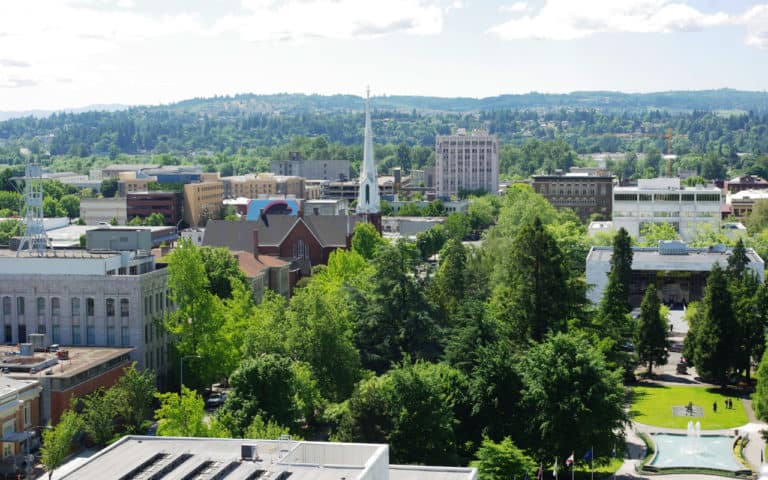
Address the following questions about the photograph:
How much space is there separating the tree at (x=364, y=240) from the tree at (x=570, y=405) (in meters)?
66.1

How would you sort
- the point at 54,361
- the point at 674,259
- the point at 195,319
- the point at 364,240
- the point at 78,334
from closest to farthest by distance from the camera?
the point at 54,361 < the point at 195,319 < the point at 78,334 < the point at 674,259 < the point at 364,240

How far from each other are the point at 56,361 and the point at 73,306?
863cm

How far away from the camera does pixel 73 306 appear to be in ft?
250

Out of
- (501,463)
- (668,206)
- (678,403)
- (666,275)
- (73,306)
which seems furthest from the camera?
(668,206)

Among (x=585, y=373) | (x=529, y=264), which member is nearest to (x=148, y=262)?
(x=529, y=264)

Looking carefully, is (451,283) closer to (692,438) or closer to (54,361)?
(692,438)

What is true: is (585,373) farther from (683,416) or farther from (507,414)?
(683,416)

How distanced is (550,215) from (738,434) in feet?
331

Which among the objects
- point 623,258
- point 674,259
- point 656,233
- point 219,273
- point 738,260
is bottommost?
point 674,259

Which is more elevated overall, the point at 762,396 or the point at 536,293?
the point at 536,293

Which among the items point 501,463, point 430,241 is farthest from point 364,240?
point 501,463

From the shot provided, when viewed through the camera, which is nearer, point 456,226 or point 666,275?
point 666,275

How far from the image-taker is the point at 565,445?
6022 centimetres

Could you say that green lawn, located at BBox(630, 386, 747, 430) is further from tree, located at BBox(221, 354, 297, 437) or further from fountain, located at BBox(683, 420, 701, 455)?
tree, located at BBox(221, 354, 297, 437)
